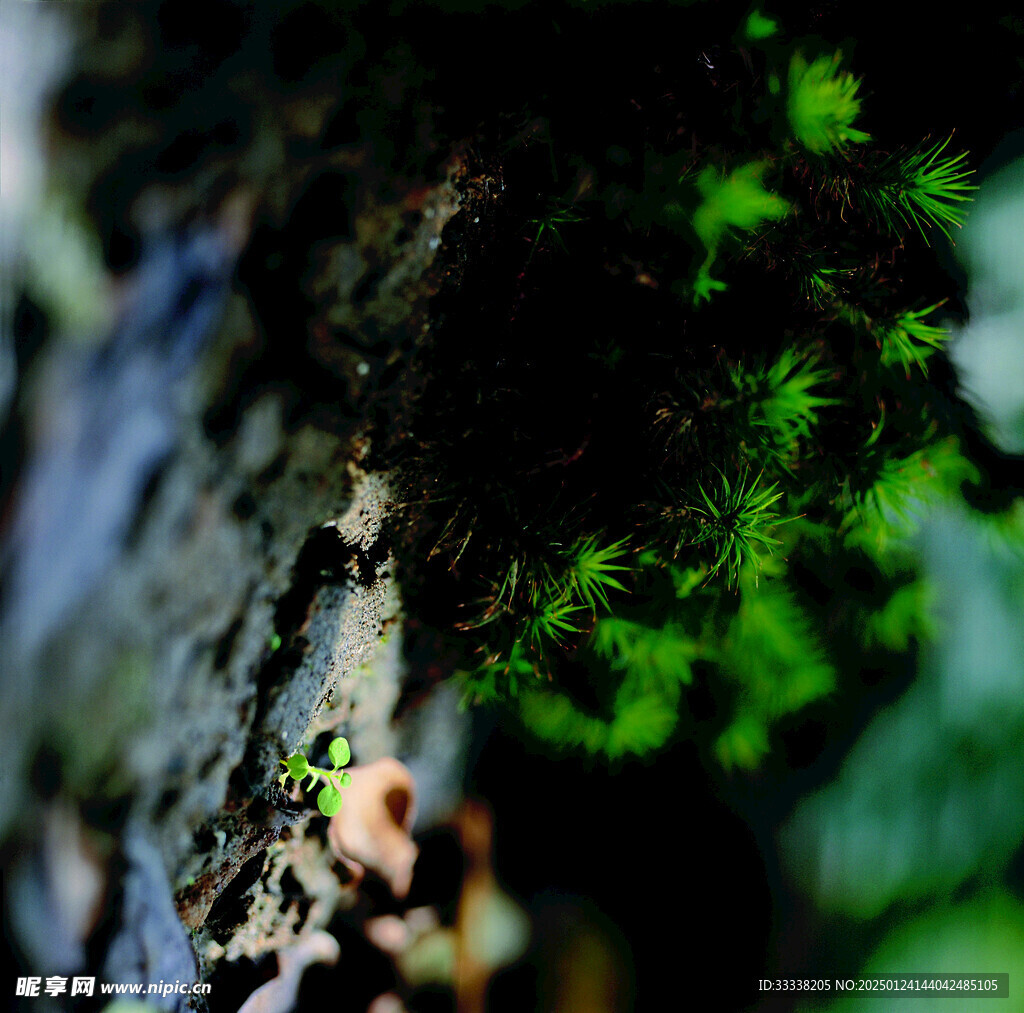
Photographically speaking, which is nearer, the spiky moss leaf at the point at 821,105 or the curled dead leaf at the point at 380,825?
the spiky moss leaf at the point at 821,105

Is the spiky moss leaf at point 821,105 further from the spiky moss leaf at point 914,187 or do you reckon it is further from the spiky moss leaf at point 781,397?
the spiky moss leaf at point 781,397

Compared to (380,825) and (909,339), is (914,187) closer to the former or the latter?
(909,339)

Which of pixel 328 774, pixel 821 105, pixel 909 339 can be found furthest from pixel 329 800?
pixel 821 105

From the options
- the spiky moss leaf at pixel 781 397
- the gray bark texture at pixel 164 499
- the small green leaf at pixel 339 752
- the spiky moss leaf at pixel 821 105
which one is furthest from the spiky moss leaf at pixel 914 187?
the small green leaf at pixel 339 752

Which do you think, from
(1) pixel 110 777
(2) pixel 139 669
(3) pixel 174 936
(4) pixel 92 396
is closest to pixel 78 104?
(4) pixel 92 396

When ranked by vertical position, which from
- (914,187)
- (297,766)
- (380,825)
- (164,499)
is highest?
(914,187)
